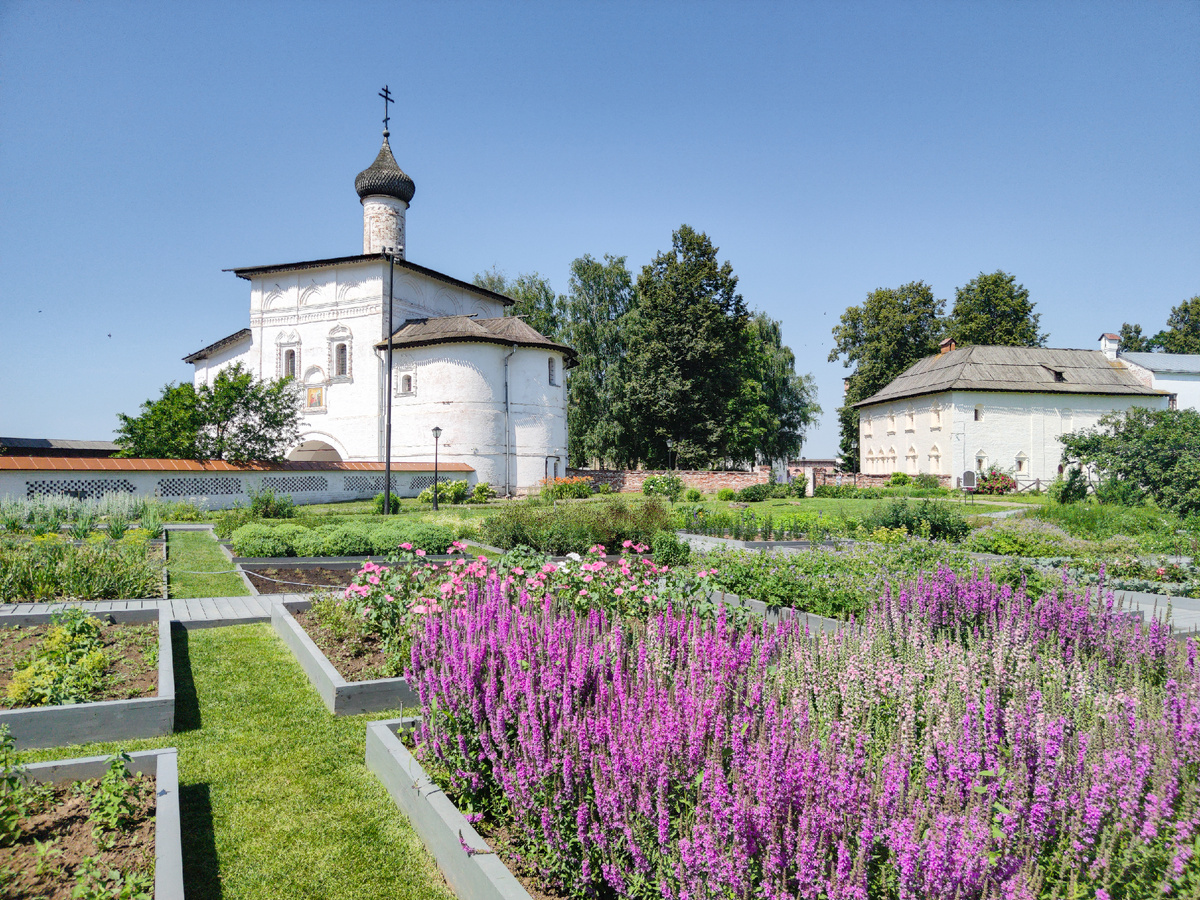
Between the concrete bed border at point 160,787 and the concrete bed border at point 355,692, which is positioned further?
the concrete bed border at point 355,692

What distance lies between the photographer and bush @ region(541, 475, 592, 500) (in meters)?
29.6

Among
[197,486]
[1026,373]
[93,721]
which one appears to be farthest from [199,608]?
[1026,373]

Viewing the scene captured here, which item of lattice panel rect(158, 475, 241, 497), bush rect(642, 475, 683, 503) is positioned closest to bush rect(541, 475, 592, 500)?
bush rect(642, 475, 683, 503)

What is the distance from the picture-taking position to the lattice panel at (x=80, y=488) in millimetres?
18656

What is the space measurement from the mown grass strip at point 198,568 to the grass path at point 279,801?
370 centimetres

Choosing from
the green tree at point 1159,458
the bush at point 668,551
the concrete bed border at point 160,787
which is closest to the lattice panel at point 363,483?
the bush at point 668,551

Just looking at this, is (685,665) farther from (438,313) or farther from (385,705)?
(438,313)

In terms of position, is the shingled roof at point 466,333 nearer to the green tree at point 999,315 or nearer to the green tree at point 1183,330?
the green tree at point 999,315

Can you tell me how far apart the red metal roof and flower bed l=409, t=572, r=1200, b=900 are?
65.4 feet

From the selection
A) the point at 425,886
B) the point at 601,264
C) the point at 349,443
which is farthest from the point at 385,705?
the point at 601,264

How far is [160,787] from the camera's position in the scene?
3.37m

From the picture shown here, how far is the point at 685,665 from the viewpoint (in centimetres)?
391

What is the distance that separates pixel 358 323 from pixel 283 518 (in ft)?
60.2

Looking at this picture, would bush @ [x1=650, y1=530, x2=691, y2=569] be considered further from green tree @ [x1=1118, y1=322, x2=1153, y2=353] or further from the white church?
green tree @ [x1=1118, y1=322, x2=1153, y2=353]
